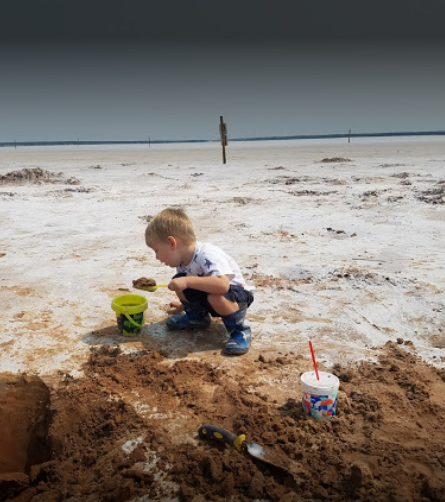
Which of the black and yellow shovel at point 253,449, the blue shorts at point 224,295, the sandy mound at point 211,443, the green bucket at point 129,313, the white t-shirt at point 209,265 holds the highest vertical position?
the white t-shirt at point 209,265

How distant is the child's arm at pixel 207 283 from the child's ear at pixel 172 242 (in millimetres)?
224

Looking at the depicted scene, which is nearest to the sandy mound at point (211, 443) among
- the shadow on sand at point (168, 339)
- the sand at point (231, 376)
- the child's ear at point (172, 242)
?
the sand at point (231, 376)

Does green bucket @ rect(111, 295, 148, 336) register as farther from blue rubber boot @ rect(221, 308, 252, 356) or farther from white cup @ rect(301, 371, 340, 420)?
white cup @ rect(301, 371, 340, 420)

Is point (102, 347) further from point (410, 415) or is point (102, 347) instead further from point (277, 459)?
point (410, 415)

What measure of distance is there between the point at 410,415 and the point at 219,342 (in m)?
1.34

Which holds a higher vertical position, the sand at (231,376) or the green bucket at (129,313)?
the green bucket at (129,313)

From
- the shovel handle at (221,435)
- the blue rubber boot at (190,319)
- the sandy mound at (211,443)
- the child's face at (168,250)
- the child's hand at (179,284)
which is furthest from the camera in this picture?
the blue rubber boot at (190,319)

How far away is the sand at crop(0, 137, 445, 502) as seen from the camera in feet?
6.13

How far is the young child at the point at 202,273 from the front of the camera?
2824 mm

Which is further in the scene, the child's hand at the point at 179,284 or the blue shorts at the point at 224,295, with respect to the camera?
the blue shorts at the point at 224,295

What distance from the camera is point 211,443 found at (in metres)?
2.05

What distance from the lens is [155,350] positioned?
302cm

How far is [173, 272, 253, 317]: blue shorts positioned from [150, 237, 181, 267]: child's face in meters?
0.14

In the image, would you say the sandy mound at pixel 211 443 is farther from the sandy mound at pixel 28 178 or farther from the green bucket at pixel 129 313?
the sandy mound at pixel 28 178
